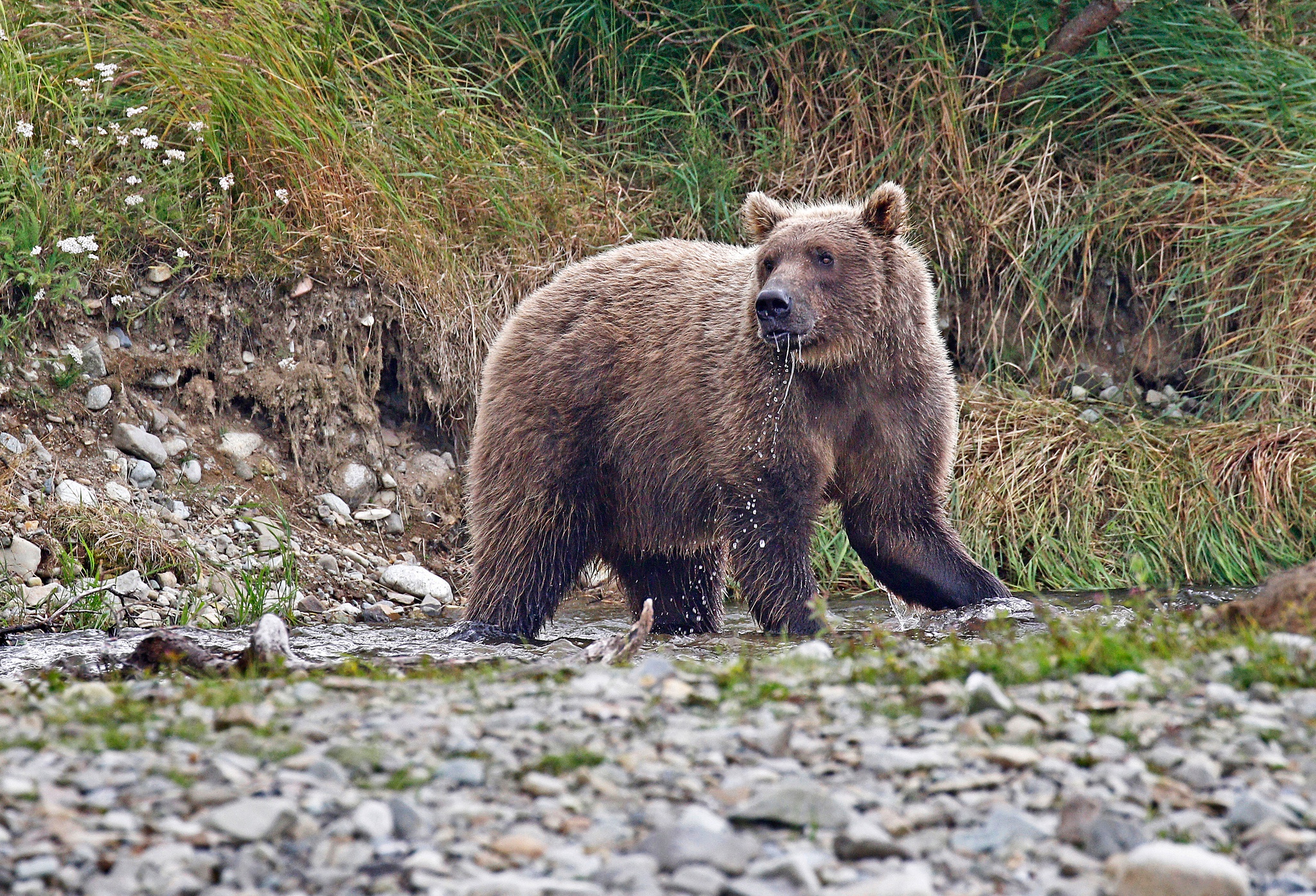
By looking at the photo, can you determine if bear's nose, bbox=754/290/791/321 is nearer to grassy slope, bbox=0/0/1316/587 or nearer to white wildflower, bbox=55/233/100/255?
grassy slope, bbox=0/0/1316/587

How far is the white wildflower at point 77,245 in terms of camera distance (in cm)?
594

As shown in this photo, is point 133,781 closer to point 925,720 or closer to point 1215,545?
point 925,720

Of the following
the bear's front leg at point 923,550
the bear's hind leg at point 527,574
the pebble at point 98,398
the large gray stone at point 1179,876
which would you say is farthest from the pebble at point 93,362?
the large gray stone at point 1179,876

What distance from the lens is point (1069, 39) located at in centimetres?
764

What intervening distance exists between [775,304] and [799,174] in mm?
3131

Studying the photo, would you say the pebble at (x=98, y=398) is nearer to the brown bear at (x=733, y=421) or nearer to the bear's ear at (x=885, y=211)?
the brown bear at (x=733, y=421)

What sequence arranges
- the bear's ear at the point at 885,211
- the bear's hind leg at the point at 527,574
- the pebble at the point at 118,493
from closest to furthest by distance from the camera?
the bear's ear at the point at 885,211, the bear's hind leg at the point at 527,574, the pebble at the point at 118,493

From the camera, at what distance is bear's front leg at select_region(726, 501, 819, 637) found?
5.14m

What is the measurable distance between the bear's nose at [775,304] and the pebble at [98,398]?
2962 mm

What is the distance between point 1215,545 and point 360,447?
13.0ft

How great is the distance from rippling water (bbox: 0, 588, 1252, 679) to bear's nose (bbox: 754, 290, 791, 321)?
113 cm

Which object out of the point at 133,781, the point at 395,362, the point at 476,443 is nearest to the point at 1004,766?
the point at 133,781

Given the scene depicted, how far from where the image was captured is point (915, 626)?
5.48m

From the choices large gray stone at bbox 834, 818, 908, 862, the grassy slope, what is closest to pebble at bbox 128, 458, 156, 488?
the grassy slope
